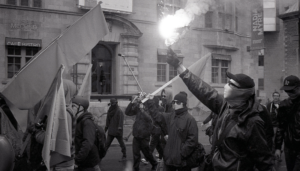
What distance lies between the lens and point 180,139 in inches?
214

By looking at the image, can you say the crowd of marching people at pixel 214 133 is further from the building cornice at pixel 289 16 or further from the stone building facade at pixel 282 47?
the building cornice at pixel 289 16

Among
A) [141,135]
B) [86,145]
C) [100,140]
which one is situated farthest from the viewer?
[141,135]

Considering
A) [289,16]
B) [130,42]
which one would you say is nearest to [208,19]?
[130,42]

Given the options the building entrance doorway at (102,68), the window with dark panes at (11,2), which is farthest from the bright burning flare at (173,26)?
the building entrance doorway at (102,68)

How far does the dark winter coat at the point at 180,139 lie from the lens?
209 inches

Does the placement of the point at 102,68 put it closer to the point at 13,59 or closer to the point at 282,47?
the point at 13,59

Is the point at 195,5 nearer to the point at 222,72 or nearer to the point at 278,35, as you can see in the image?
the point at 222,72

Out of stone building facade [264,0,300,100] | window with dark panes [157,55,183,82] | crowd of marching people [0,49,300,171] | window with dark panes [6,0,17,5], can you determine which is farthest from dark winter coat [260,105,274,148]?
stone building facade [264,0,300,100]

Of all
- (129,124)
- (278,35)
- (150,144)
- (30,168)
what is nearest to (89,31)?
(30,168)

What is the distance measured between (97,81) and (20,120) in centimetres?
1259

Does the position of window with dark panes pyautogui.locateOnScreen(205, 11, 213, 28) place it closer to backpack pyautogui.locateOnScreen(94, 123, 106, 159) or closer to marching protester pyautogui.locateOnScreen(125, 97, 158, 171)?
marching protester pyautogui.locateOnScreen(125, 97, 158, 171)

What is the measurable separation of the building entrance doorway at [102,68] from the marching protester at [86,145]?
13192 millimetres

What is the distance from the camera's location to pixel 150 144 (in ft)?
29.6

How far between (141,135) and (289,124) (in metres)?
3.94
